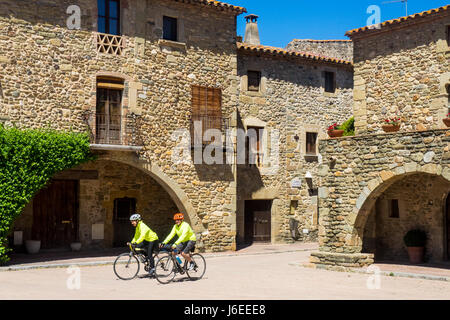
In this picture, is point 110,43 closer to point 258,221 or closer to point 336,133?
point 336,133

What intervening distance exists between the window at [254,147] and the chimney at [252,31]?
5612 mm

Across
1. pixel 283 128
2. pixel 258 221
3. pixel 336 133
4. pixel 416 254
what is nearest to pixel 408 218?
pixel 416 254

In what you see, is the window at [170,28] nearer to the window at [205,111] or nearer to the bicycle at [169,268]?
the window at [205,111]

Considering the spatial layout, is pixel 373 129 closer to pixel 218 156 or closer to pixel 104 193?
pixel 218 156

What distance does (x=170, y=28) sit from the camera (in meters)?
20.6

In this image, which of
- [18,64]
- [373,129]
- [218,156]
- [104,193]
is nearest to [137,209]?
[104,193]

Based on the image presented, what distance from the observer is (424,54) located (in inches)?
697

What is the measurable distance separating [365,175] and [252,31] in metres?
14.1

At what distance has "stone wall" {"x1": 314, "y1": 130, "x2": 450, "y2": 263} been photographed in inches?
591

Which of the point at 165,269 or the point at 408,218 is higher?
the point at 408,218

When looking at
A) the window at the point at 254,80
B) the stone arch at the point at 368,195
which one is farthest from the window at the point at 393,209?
the window at the point at 254,80

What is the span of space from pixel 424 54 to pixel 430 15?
1.08 m

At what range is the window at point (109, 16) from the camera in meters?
19.1

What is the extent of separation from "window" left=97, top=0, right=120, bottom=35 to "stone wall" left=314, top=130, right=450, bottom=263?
24.2ft
